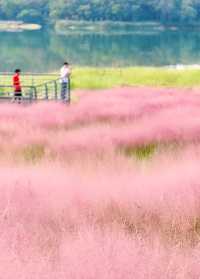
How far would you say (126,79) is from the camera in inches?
1219

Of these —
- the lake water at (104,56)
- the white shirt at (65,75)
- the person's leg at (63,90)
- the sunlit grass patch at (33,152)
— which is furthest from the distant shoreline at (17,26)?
the sunlit grass patch at (33,152)

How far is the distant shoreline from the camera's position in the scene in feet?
406

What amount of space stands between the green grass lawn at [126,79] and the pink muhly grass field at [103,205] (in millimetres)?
16682

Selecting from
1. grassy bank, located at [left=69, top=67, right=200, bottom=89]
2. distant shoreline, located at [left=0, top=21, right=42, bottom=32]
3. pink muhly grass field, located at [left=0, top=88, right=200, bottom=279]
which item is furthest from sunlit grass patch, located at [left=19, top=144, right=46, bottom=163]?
distant shoreline, located at [left=0, top=21, right=42, bottom=32]

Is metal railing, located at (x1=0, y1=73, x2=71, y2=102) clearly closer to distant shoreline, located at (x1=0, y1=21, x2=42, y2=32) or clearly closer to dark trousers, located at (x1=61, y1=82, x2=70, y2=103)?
dark trousers, located at (x1=61, y1=82, x2=70, y2=103)

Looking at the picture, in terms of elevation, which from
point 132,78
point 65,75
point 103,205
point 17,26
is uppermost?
point 103,205

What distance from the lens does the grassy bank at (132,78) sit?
2873cm

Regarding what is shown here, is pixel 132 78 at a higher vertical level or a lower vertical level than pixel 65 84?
lower

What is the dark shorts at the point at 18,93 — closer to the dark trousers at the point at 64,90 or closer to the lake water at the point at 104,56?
the dark trousers at the point at 64,90

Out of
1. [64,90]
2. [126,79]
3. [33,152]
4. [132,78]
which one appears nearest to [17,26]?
[132,78]

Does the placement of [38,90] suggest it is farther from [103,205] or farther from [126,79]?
[103,205]

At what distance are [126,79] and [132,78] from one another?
592 mm

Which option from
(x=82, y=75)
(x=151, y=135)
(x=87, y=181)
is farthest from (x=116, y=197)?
(x=82, y=75)

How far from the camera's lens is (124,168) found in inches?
341
